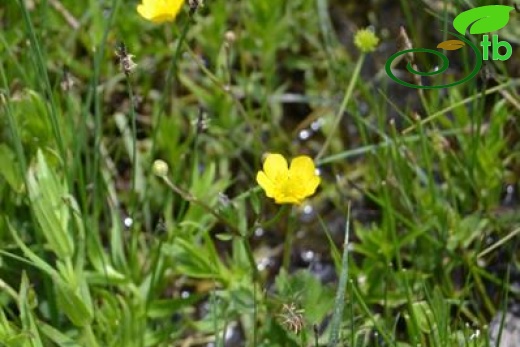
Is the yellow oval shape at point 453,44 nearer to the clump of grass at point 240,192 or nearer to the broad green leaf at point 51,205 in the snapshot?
the clump of grass at point 240,192

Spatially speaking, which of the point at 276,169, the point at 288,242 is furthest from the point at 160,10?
the point at 288,242

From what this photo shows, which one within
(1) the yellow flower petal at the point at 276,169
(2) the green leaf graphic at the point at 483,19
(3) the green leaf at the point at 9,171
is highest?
(2) the green leaf graphic at the point at 483,19

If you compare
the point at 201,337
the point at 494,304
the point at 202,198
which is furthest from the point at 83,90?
the point at 494,304

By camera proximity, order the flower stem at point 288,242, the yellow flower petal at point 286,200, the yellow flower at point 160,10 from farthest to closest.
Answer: the flower stem at point 288,242
the yellow flower at point 160,10
the yellow flower petal at point 286,200

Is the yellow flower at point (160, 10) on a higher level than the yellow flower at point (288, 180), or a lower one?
higher

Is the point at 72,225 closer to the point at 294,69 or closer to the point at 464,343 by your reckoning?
the point at 464,343

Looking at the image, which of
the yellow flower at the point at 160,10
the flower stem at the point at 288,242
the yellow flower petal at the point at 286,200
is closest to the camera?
the yellow flower petal at the point at 286,200

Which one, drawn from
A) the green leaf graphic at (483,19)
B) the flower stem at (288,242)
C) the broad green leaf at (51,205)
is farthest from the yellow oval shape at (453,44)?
the broad green leaf at (51,205)

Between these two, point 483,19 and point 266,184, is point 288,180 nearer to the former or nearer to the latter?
point 266,184
